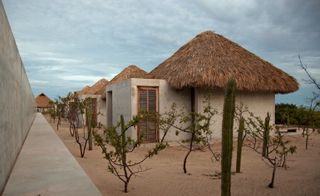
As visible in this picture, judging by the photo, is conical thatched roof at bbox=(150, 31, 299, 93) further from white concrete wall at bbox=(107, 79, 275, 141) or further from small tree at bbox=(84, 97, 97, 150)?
small tree at bbox=(84, 97, 97, 150)

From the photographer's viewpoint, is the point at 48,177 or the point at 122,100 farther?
the point at 122,100

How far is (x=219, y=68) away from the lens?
11562 millimetres

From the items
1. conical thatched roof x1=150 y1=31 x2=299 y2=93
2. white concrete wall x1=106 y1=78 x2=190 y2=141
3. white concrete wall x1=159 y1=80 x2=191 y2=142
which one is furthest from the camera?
white concrete wall x1=159 y1=80 x2=191 y2=142

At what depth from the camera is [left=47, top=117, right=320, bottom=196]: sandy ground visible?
515cm

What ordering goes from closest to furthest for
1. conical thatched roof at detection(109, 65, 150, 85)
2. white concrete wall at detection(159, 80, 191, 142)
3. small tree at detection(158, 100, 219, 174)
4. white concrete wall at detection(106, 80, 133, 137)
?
small tree at detection(158, 100, 219, 174) < white concrete wall at detection(106, 80, 133, 137) < white concrete wall at detection(159, 80, 191, 142) < conical thatched roof at detection(109, 65, 150, 85)

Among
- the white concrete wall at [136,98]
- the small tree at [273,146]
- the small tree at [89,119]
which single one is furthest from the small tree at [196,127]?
the small tree at [89,119]

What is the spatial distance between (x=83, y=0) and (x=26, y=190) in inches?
260

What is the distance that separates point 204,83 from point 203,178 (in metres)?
5.34

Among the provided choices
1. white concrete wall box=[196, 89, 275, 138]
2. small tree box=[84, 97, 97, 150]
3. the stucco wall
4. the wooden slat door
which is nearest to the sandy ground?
small tree box=[84, 97, 97, 150]

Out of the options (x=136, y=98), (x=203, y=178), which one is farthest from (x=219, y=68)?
(x=203, y=178)

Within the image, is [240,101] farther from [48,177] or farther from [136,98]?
[48,177]

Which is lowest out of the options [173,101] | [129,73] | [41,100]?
[173,101]

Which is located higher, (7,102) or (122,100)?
(122,100)

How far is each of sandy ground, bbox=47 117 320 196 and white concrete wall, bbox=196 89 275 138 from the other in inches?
123
